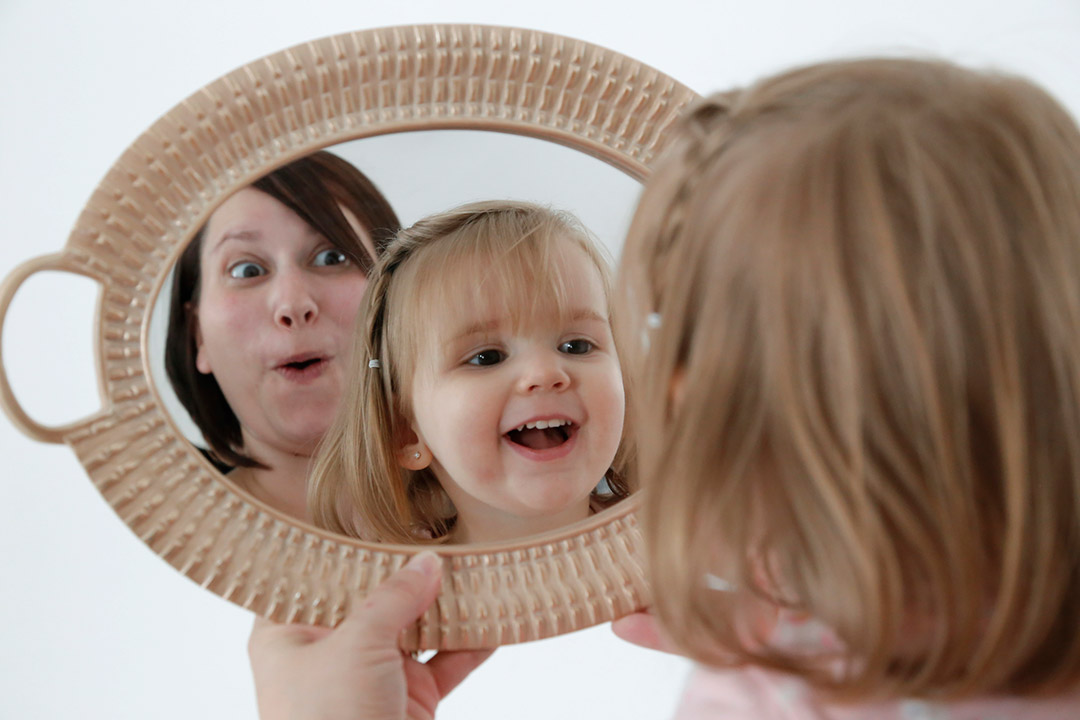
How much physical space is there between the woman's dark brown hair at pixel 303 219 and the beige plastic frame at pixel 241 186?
1cm

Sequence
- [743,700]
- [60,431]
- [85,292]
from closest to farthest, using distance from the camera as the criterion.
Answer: [743,700] → [60,431] → [85,292]

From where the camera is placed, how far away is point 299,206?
667 mm

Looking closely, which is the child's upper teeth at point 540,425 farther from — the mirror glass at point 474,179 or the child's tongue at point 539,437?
the mirror glass at point 474,179

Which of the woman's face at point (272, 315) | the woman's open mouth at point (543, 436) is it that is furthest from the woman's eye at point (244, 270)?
the woman's open mouth at point (543, 436)

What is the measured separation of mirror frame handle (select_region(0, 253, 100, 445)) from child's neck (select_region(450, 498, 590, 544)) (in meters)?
0.30

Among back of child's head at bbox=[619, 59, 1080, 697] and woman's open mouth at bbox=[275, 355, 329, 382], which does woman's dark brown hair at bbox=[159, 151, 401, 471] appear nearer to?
woman's open mouth at bbox=[275, 355, 329, 382]

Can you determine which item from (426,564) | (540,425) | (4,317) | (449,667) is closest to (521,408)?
(540,425)

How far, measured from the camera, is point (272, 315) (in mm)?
665

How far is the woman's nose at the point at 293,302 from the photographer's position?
0.66 m

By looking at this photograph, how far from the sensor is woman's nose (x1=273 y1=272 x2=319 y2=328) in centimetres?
66

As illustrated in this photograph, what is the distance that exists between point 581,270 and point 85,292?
2.28 feet

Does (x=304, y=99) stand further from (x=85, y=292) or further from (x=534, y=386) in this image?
(x=85, y=292)

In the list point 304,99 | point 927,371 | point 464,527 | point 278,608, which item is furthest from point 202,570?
point 927,371

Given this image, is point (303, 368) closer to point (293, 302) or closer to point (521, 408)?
point (293, 302)
